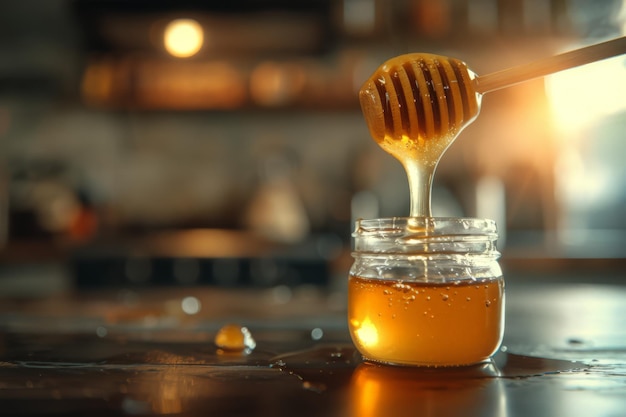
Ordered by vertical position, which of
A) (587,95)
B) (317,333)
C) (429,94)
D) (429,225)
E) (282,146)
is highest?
(587,95)

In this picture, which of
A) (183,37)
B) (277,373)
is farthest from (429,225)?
(183,37)

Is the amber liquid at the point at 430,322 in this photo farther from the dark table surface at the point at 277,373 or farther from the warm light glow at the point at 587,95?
the warm light glow at the point at 587,95

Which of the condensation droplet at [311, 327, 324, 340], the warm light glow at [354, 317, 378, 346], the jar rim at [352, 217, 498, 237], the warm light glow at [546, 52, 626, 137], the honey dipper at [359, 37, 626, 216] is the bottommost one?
the condensation droplet at [311, 327, 324, 340]

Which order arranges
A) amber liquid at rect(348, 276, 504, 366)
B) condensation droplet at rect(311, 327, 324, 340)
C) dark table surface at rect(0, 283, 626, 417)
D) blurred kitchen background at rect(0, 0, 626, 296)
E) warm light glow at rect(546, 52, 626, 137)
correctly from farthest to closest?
warm light glow at rect(546, 52, 626, 137)
blurred kitchen background at rect(0, 0, 626, 296)
condensation droplet at rect(311, 327, 324, 340)
amber liquid at rect(348, 276, 504, 366)
dark table surface at rect(0, 283, 626, 417)

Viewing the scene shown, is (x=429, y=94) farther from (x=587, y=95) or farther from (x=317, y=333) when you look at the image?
(x=587, y=95)

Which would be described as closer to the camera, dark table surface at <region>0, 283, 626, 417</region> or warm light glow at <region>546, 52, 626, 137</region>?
dark table surface at <region>0, 283, 626, 417</region>

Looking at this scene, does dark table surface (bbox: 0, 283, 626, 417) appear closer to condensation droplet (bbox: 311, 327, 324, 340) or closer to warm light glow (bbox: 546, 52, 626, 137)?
condensation droplet (bbox: 311, 327, 324, 340)

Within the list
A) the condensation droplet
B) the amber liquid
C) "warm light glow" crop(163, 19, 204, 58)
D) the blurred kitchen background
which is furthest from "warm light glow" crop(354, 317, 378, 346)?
the blurred kitchen background

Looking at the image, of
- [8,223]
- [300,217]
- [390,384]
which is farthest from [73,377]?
[8,223]
